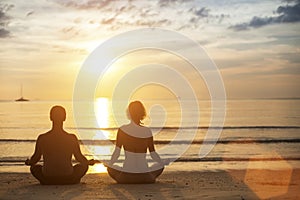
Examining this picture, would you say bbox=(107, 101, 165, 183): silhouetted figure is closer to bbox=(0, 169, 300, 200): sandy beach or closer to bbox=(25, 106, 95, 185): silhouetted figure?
bbox=(0, 169, 300, 200): sandy beach

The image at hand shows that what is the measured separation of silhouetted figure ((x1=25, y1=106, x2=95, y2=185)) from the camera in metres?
9.27

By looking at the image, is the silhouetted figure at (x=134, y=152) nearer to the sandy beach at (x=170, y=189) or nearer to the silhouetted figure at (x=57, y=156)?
the sandy beach at (x=170, y=189)

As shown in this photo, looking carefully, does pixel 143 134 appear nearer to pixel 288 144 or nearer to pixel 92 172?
pixel 92 172

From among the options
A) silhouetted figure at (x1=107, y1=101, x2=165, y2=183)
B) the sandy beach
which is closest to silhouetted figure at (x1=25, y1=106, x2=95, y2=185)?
the sandy beach

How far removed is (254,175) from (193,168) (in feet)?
10.6

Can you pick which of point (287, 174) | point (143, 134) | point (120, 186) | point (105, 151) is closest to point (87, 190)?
point (120, 186)

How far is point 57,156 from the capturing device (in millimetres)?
9375

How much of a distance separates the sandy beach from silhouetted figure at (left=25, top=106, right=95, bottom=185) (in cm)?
22

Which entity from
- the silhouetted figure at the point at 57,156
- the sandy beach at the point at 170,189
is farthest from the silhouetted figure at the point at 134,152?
the silhouetted figure at the point at 57,156

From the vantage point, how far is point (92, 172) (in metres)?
13.2

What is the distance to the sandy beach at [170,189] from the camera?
8.45m

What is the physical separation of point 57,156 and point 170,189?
234 centimetres

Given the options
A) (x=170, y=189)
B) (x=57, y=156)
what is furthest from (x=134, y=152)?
(x=57, y=156)

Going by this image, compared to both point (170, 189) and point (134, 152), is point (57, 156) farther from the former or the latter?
point (170, 189)
